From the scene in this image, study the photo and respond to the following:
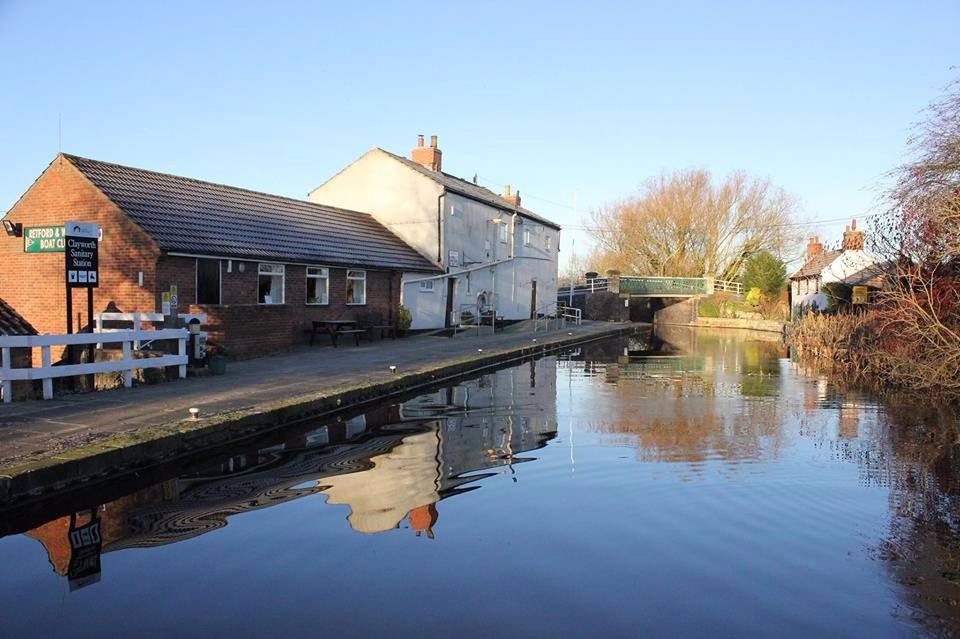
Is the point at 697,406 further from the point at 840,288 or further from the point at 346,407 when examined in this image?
the point at 840,288

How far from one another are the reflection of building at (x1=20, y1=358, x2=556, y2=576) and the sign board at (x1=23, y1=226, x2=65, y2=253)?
5.73m

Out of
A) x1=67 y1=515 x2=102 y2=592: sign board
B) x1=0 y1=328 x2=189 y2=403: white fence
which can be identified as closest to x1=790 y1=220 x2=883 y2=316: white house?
x1=0 y1=328 x2=189 y2=403: white fence

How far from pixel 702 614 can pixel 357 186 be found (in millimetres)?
27706

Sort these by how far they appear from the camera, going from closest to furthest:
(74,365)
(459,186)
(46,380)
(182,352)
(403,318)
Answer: (46,380)
(74,365)
(182,352)
(403,318)
(459,186)

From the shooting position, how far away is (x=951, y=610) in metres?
4.58

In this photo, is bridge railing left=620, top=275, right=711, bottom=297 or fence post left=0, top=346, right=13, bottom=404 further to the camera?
bridge railing left=620, top=275, right=711, bottom=297

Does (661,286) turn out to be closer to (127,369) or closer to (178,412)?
(127,369)

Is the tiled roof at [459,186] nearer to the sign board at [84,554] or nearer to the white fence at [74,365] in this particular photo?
the white fence at [74,365]

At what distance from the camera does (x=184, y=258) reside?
56.0ft

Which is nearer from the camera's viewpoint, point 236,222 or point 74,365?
point 74,365

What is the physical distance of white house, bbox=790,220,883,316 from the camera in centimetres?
3991

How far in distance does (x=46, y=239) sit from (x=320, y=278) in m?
9.93

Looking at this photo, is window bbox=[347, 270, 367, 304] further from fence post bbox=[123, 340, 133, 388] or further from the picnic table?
fence post bbox=[123, 340, 133, 388]

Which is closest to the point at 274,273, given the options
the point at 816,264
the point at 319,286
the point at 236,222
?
the point at 236,222
